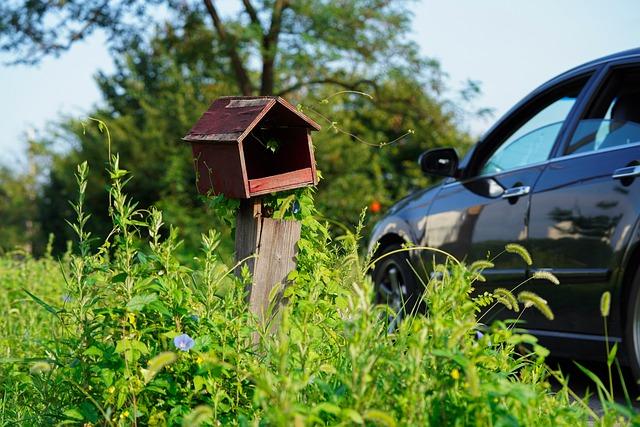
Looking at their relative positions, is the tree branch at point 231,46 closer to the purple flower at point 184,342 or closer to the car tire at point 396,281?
the car tire at point 396,281

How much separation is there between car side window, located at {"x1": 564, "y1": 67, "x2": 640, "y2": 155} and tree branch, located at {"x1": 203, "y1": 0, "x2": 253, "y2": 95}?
1129 centimetres

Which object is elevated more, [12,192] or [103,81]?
[103,81]

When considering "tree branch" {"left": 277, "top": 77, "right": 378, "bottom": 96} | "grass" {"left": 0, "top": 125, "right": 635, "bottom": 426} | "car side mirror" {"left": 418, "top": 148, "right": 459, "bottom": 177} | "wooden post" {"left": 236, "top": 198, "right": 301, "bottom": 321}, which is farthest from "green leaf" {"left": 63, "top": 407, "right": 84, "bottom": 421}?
"tree branch" {"left": 277, "top": 77, "right": 378, "bottom": 96}

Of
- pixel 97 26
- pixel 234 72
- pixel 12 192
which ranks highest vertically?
pixel 97 26

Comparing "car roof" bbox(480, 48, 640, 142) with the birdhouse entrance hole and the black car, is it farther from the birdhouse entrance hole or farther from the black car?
the birdhouse entrance hole

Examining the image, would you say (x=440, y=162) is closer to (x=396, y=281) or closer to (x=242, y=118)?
(x=396, y=281)

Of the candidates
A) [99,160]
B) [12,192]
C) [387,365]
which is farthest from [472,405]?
[12,192]

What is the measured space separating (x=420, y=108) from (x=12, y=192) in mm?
26711

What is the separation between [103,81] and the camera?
23234 mm

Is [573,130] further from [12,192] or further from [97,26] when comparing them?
[12,192]

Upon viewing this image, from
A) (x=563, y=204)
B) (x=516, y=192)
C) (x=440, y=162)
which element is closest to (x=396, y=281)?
(x=440, y=162)

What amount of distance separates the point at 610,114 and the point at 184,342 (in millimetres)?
2787

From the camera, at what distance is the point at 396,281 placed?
5.90 meters

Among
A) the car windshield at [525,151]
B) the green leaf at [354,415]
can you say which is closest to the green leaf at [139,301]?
the green leaf at [354,415]
